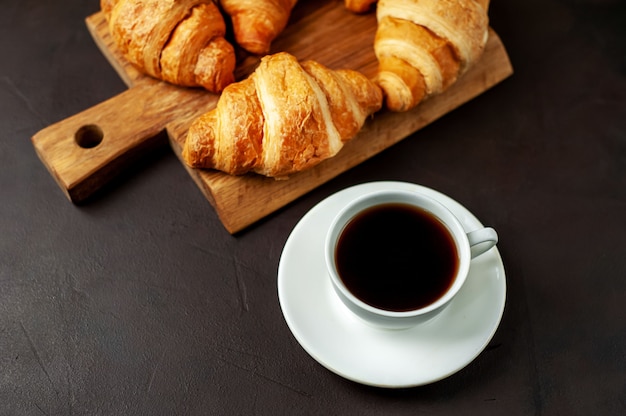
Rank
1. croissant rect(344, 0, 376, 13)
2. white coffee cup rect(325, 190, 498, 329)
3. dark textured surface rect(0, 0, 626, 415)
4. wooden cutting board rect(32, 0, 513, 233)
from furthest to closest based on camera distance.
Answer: croissant rect(344, 0, 376, 13)
wooden cutting board rect(32, 0, 513, 233)
dark textured surface rect(0, 0, 626, 415)
white coffee cup rect(325, 190, 498, 329)

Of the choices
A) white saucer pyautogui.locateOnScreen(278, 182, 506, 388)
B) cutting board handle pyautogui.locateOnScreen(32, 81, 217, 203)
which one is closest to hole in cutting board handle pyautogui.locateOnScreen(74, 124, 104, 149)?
cutting board handle pyautogui.locateOnScreen(32, 81, 217, 203)

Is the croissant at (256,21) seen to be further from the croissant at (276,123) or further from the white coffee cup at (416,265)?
the white coffee cup at (416,265)

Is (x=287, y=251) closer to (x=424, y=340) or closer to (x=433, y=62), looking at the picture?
(x=424, y=340)

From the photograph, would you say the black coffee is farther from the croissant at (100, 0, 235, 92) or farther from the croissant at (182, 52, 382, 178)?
the croissant at (100, 0, 235, 92)

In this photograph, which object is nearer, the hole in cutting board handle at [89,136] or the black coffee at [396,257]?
the black coffee at [396,257]

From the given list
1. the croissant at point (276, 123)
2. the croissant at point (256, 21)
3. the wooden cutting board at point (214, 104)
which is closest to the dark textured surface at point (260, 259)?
the wooden cutting board at point (214, 104)

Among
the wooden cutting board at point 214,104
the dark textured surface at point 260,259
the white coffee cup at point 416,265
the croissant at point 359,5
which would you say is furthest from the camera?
the croissant at point 359,5
